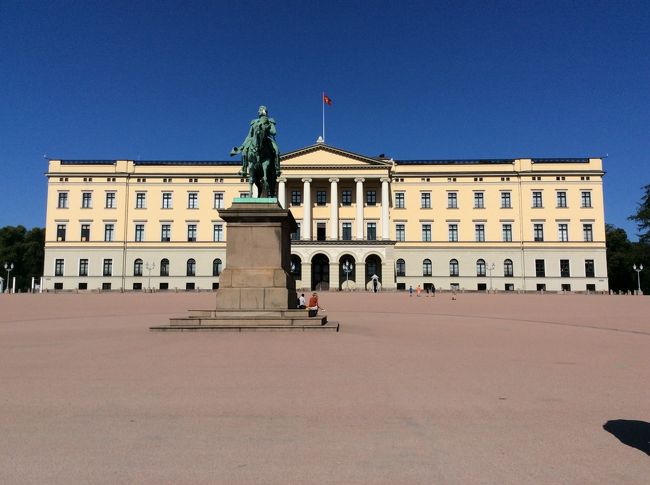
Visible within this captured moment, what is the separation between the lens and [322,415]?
5273 mm

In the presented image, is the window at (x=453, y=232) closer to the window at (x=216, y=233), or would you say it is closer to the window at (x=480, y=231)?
the window at (x=480, y=231)

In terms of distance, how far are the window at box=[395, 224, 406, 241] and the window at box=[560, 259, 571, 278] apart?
70.1ft

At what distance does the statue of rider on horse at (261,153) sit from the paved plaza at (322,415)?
7.37 m

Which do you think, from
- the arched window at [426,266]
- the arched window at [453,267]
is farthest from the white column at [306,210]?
the arched window at [453,267]

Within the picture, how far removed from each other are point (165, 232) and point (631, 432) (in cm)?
6731

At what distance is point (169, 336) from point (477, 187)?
60827 mm

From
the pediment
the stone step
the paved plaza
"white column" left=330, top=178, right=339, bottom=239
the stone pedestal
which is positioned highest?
the pediment

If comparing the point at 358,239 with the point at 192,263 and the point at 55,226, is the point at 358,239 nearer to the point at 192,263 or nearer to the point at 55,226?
the point at 192,263

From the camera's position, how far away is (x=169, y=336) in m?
12.1

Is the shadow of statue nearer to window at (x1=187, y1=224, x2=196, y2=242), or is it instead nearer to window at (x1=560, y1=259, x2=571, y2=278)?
window at (x1=187, y1=224, x2=196, y2=242)

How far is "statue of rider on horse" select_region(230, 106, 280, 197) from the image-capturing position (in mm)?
16031

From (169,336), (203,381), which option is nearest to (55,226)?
(169,336)

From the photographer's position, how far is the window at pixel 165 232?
66.8 meters

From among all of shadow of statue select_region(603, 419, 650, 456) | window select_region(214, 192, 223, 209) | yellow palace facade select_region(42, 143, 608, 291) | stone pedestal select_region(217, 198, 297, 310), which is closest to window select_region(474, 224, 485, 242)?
yellow palace facade select_region(42, 143, 608, 291)
